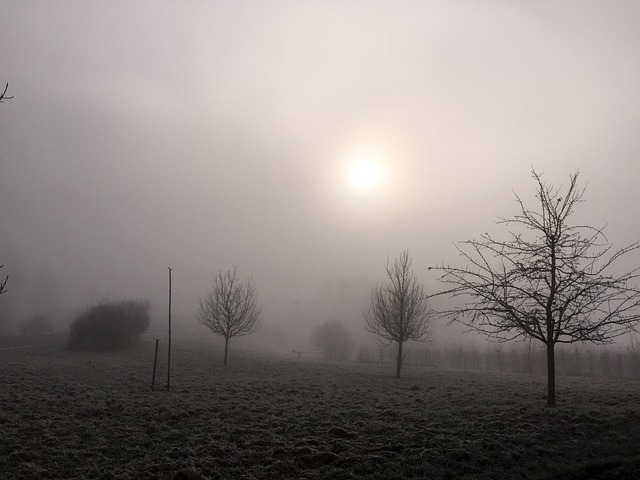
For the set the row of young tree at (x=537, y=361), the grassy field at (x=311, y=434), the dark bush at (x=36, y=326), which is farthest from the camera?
the dark bush at (x=36, y=326)

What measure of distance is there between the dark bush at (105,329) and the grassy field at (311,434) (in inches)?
837

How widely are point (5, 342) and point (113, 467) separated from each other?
4582 centimetres

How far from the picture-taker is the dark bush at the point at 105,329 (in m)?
36.4

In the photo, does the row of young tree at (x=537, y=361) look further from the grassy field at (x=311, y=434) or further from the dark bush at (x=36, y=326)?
the dark bush at (x=36, y=326)

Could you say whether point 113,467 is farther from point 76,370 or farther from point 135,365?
point 135,365

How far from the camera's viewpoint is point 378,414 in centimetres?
1104

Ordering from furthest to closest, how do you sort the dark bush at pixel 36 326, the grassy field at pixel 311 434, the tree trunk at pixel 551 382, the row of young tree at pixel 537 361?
the dark bush at pixel 36 326, the row of young tree at pixel 537 361, the tree trunk at pixel 551 382, the grassy field at pixel 311 434

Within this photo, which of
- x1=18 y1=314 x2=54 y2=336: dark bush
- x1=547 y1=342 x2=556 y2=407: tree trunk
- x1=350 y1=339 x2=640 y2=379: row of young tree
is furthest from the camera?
x1=18 y1=314 x2=54 y2=336: dark bush

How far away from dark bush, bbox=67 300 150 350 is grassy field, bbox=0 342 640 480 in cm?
2126

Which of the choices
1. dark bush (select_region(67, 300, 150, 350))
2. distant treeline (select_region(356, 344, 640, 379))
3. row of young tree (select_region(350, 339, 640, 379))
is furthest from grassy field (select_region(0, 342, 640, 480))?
dark bush (select_region(67, 300, 150, 350))

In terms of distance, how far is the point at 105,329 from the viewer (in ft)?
121

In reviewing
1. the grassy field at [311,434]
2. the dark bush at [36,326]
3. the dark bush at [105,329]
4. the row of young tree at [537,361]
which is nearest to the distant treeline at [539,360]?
the row of young tree at [537,361]

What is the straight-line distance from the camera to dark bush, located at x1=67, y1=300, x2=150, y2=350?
119 feet

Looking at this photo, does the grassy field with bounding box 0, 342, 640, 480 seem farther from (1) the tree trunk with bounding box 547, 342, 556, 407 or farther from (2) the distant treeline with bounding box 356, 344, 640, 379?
(2) the distant treeline with bounding box 356, 344, 640, 379
